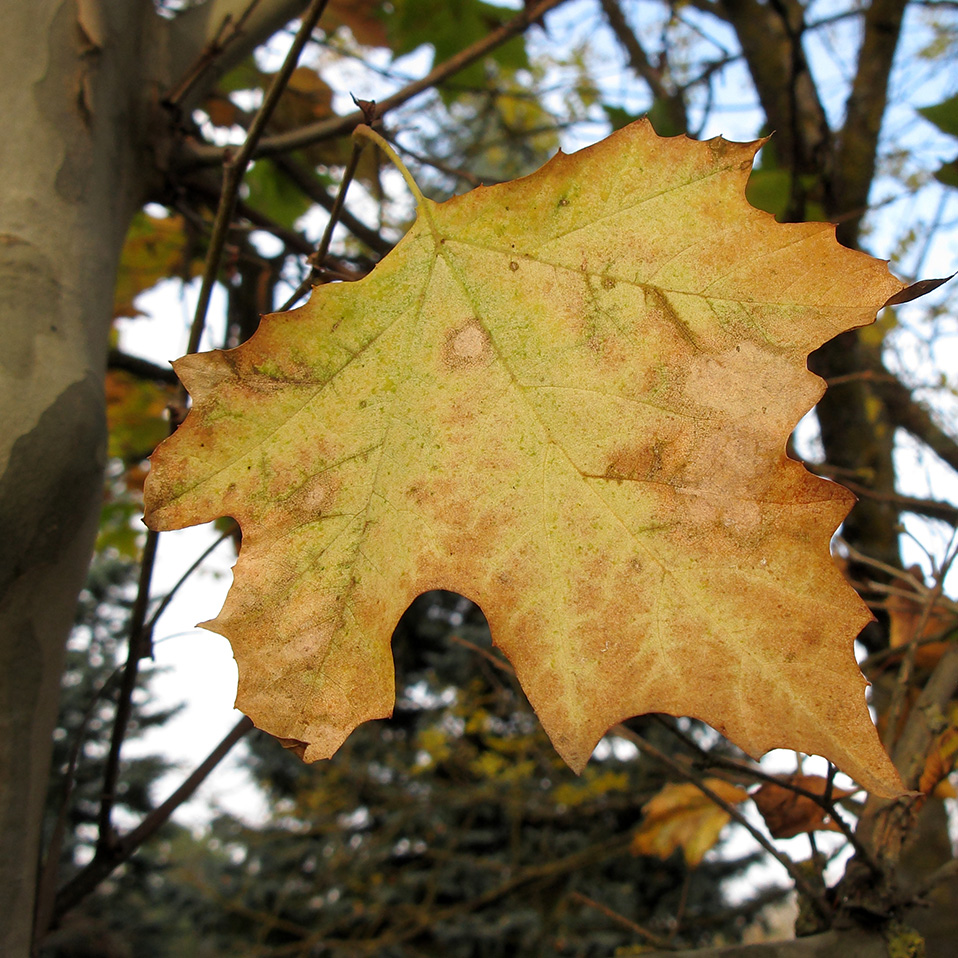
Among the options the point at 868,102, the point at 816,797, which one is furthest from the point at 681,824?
the point at 868,102

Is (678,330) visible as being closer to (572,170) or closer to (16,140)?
(572,170)

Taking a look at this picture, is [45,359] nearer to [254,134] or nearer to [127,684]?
[254,134]

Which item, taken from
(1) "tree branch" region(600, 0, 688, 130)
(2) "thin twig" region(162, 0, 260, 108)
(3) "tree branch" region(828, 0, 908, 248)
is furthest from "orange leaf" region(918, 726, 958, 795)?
(1) "tree branch" region(600, 0, 688, 130)

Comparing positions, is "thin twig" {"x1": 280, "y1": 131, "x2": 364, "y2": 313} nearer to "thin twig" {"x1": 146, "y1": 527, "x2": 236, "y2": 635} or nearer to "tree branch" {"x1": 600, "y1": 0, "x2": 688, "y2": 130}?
"thin twig" {"x1": 146, "y1": 527, "x2": 236, "y2": 635}

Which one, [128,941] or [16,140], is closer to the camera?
[16,140]

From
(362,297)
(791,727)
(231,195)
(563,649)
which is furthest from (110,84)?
(791,727)

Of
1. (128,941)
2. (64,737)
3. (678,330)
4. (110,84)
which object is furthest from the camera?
(64,737)

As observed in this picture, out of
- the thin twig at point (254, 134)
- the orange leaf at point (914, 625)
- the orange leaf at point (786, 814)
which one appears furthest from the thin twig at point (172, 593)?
the orange leaf at point (914, 625)
